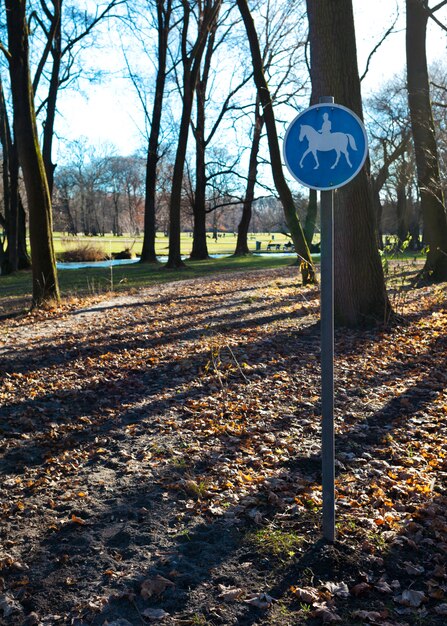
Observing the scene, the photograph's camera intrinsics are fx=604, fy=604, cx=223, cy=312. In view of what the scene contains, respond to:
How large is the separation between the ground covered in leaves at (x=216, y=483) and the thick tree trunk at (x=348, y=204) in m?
0.80

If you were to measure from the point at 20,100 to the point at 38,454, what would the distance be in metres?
9.15

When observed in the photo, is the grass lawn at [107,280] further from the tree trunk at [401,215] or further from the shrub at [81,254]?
the tree trunk at [401,215]

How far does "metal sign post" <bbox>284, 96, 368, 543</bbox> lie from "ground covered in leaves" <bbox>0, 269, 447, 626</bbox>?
3.63 ft

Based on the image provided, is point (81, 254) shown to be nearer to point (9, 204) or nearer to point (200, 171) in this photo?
point (200, 171)

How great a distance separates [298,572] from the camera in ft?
11.7

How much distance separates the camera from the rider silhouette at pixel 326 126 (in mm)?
3436

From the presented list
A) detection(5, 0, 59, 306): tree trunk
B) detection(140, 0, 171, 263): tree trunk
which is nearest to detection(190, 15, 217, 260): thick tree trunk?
detection(140, 0, 171, 263): tree trunk

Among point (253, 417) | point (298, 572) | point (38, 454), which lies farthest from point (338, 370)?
point (298, 572)

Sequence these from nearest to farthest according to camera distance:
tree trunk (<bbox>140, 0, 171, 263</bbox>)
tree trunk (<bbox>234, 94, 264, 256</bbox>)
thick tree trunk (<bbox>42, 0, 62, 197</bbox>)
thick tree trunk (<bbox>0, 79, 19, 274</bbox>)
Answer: thick tree trunk (<bbox>42, 0, 62, 197</bbox>)
thick tree trunk (<bbox>0, 79, 19, 274</bbox>)
tree trunk (<bbox>140, 0, 171, 263</bbox>)
tree trunk (<bbox>234, 94, 264, 256</bbox>)

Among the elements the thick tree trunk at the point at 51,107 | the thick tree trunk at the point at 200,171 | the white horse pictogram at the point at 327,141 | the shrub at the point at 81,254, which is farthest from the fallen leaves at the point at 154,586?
the shrub at the point at 81,254

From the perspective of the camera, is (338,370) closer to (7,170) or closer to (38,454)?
(38,454)

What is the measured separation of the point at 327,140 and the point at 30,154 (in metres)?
10.1

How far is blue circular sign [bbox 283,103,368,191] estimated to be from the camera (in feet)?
11.2

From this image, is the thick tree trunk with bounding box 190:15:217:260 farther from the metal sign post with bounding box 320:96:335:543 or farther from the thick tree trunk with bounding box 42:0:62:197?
the metal sign post with bounding box 320:96:335:543
